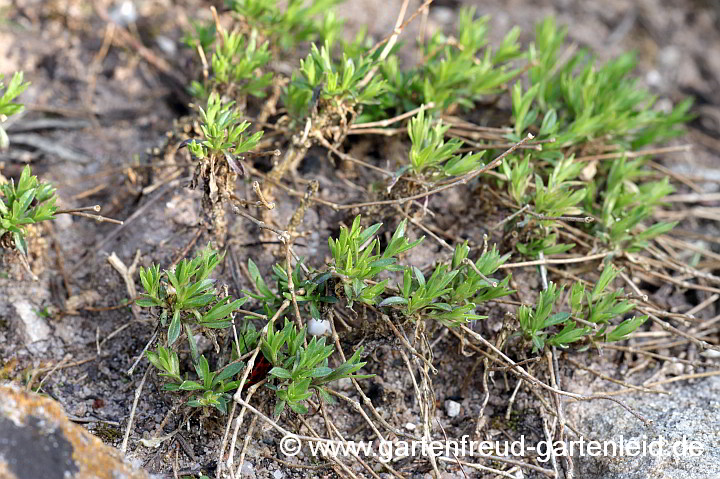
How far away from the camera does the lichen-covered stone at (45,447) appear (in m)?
1.72

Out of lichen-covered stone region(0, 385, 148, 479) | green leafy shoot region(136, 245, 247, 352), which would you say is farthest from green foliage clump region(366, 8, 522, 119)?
lichen-covered stone region(0, 385, 148, 479)

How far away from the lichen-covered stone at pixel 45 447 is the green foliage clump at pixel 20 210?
0.71 meters

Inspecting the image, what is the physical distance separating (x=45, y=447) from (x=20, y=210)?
0.93m

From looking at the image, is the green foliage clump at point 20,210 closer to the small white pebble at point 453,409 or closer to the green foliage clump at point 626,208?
the small white pebble at point 453,409

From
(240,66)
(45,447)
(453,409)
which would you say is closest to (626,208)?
(453,409)

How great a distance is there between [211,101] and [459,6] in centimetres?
225

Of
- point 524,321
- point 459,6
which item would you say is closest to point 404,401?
point 524,321

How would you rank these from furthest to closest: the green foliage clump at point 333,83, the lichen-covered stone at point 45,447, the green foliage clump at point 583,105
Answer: the green foliage clump at point 583,105, the green foliage clump at point 333,83, the lichen-covered stone at point 45,447

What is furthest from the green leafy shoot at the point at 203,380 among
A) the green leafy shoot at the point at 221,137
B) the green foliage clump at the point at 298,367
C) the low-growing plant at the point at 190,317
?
the green leafy shoot at the point at 221,137

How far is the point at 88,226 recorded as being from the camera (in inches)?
115

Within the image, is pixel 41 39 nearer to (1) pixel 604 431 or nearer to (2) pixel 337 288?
(2) pixel 337 288

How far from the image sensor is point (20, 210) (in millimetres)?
2324

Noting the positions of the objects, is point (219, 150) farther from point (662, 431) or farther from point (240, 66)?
point (662, 431)

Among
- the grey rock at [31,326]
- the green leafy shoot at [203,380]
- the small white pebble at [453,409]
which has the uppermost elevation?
the green leafy shoot at [203,380]
